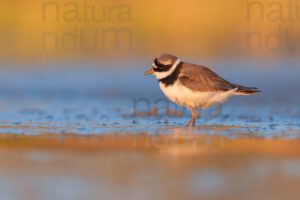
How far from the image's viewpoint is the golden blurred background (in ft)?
54.9

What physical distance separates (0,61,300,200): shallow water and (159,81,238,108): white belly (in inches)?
12.3

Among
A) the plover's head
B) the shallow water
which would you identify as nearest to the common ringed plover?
the plover's head

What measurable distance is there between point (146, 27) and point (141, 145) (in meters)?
13.5

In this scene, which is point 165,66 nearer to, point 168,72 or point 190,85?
point 168,72

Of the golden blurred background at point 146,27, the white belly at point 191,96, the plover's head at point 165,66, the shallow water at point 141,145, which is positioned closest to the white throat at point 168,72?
the plover's head at point 165,66

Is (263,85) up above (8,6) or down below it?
below

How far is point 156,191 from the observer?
3615 mm

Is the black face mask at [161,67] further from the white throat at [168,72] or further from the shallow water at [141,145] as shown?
the shallow water at [141,145]

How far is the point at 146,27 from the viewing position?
60.8 ft

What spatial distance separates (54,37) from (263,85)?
878 centimetres

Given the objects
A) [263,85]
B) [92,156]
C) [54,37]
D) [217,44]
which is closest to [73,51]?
[54,37]

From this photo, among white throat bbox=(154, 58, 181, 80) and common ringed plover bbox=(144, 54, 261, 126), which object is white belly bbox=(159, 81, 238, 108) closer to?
common ringed plover bbox=(144, 54, 261, 126)

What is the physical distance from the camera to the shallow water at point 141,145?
12.2 ft

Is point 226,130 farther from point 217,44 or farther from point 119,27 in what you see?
point 119,27
